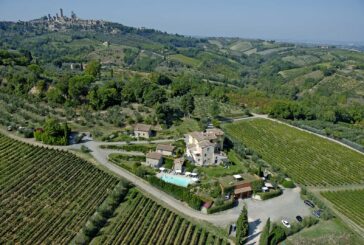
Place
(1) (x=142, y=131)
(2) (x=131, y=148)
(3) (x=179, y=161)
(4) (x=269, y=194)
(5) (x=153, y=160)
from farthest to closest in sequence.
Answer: (1) (x=142, y=131)
(2) (x=131, y=148)
(5) (x=153, y=160)
(3) (x=179, y=161)
(4) (x=269, y=194)

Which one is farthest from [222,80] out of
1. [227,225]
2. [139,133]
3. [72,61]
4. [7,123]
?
[227,225]

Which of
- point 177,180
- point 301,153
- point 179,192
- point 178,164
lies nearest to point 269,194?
point 179,192

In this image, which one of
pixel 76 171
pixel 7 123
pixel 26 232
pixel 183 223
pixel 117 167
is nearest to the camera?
pixel 26 232

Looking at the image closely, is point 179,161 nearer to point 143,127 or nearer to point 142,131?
point 142,131

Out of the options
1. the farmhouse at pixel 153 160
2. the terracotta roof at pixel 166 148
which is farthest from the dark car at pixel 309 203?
the farmhouse at pixel 153 160

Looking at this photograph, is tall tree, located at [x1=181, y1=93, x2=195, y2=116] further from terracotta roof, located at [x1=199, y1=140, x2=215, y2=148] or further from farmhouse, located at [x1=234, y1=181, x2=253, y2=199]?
farmhouse, located at [x1=234, y1=181, x2=253, y2=199]

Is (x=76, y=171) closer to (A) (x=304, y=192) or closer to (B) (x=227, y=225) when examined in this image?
(B) (x=227, y=225)

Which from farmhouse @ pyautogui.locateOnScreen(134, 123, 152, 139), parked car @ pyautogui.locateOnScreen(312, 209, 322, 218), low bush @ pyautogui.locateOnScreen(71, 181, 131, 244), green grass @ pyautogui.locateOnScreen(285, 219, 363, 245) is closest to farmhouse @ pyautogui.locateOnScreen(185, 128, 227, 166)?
farmhouse @ pyautogui.locateOnScreen(134, 123, 152, 139)
